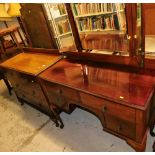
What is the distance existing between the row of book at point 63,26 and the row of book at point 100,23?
7.8 inches

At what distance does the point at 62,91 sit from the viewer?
4.87 feet

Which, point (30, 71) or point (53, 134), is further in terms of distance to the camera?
point (53, 134)

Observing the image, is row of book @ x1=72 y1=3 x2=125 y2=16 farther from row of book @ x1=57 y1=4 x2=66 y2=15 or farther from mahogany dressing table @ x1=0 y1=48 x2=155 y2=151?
mahogany dressing table @ x1=0 y1=48 x2=155 y2=151

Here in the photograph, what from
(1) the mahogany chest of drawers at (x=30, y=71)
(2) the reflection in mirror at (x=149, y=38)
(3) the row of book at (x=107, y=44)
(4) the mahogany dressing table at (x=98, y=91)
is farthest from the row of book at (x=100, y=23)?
(1) the mahogany chest of drawers at (x=30, y=71)

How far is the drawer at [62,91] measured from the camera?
139 centimetres

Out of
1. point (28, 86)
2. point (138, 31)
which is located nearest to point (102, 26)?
point (138, 31)

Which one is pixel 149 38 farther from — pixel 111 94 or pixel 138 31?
pixel 111 94

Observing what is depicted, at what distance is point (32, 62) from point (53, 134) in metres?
0.91

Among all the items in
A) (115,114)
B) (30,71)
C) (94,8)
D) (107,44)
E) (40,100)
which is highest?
(94,8)

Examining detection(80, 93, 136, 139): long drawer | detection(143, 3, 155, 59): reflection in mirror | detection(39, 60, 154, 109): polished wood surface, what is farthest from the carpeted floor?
detection(143, 3, 155, 59): reflection in mirror

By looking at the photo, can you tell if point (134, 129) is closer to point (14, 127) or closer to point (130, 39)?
point (130, 39)

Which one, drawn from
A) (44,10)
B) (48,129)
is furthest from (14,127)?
(44,10)

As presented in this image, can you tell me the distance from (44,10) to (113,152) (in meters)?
1.80

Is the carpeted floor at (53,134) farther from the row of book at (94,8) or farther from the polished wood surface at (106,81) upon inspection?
the row of book at (94,8)
